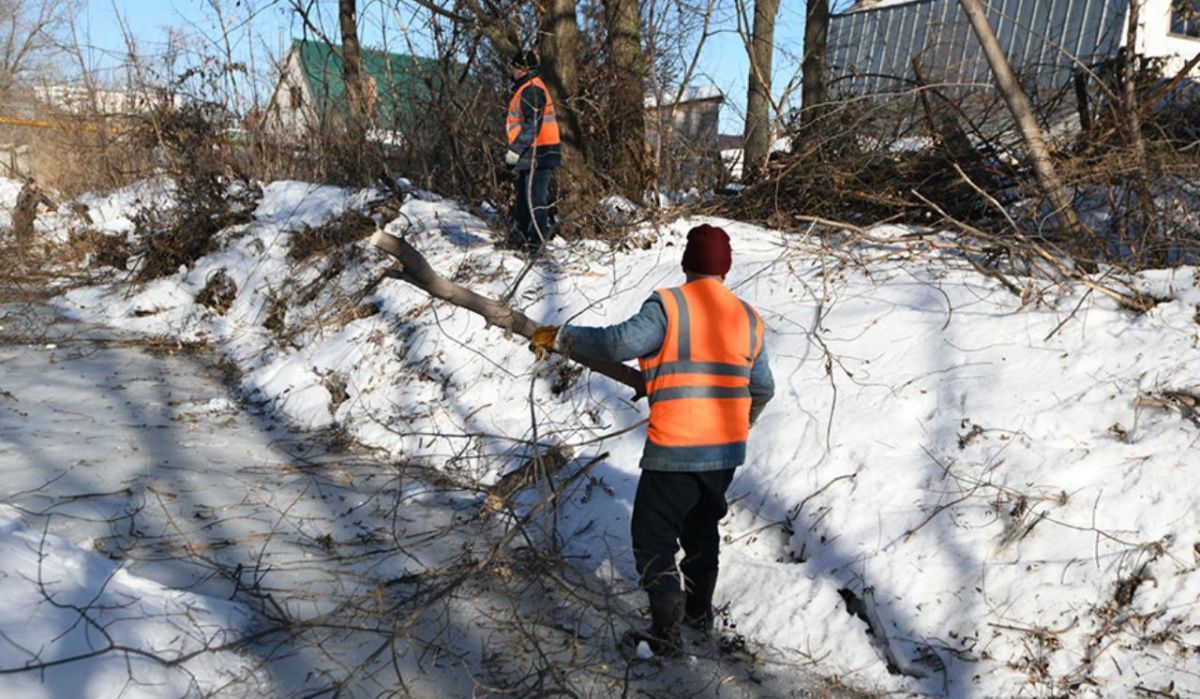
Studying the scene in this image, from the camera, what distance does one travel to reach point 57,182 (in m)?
17.0

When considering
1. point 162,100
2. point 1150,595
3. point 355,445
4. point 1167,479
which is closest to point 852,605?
point 1150,595

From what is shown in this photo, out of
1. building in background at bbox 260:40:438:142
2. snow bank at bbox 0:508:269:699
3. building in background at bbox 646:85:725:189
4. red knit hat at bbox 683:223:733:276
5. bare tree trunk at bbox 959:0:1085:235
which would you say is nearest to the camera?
snow bank at bbox 0:508:269:699

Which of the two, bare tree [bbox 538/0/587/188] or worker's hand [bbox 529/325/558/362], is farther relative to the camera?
bare tree [bbox 538/0/587/188]

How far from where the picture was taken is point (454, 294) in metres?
3.95

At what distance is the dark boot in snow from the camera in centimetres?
376

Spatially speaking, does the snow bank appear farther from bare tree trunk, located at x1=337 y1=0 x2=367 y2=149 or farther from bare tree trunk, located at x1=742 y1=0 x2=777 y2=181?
bare tree trunk, located at x1=337 y1=0 x2=367 y2=149

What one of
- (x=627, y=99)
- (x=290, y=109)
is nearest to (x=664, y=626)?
(x=627, y=99)

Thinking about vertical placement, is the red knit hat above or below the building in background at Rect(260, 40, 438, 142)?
below

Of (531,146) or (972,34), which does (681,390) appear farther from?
(972,34)

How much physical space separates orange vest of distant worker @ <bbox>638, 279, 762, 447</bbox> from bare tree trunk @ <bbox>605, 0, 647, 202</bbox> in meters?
5.67

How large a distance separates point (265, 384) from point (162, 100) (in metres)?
5.86

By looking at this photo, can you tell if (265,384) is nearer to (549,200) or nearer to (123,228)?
(549,200)

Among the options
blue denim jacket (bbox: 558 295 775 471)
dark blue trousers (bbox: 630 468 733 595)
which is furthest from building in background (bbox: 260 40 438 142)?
dark blue trousers (bbox: 630 468 733 595)

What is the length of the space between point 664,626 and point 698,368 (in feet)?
3.38
